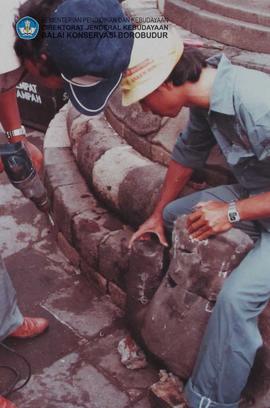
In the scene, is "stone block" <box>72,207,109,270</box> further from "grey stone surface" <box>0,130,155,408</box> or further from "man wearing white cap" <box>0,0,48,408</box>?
"man wearing white cap" <box>0,0,48,408</box>

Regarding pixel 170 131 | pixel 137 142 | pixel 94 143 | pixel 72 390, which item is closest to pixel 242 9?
pixel 170 131

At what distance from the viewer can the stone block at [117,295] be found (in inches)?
136

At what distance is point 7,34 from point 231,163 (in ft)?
3.56

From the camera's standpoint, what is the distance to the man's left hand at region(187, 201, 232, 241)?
255cm

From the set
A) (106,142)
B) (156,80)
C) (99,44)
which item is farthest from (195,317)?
(106,142)

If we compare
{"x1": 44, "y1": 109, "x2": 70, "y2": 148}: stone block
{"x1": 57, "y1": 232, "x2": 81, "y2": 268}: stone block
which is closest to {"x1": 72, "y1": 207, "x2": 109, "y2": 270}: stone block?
{"x1": 57, "y1": 232, "x2": 81, "y2": 268}: stone block

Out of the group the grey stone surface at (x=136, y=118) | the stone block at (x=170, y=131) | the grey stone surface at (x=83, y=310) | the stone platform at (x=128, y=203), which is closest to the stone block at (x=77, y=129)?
the stone platform at (x=128, y=203)

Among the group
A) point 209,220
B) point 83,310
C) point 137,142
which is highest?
point 209,220

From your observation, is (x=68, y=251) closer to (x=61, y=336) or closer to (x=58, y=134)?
(x=61, y=336)

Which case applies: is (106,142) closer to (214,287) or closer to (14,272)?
(14,272)

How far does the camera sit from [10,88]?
274 cm

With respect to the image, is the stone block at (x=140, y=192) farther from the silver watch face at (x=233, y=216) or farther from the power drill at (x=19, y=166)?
the silver watch face at (x=233, y=216)

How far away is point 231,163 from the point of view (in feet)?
8.46

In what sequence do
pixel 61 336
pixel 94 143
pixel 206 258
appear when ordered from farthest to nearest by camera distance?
pixel 94 143 < pixel 61 336 < pixel 206 258
